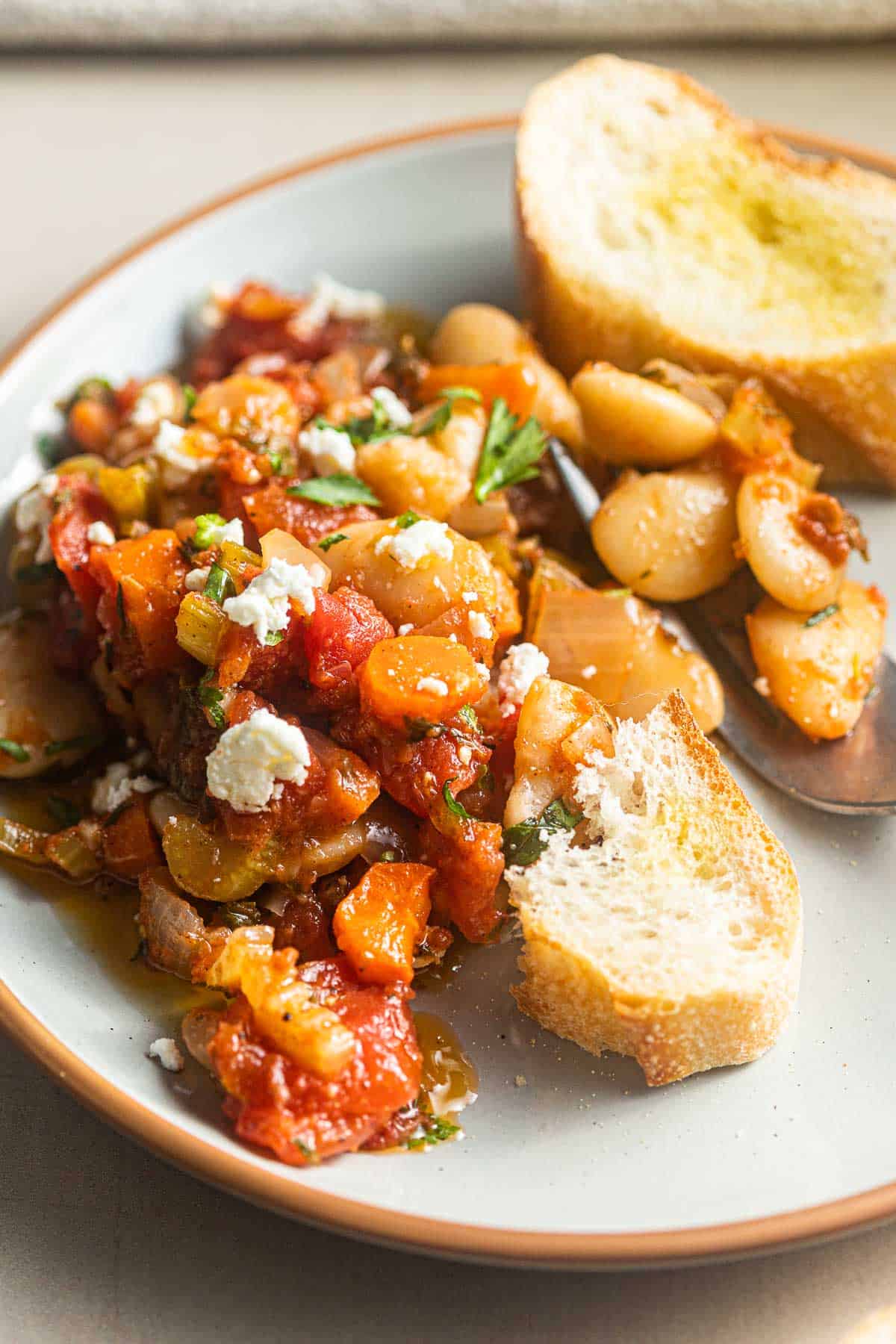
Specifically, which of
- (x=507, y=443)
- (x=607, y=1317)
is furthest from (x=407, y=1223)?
(x=507, y=443)

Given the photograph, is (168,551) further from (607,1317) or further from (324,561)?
(607,1317)

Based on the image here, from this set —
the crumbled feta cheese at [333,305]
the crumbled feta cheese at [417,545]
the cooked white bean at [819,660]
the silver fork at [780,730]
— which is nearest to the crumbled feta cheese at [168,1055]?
the crumbled feta cheese at [417,545]

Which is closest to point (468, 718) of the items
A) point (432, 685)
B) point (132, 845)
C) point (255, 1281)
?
point (432, 685)

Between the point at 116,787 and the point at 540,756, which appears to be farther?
the point at 116,787

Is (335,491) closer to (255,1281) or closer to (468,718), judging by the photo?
(468,718)

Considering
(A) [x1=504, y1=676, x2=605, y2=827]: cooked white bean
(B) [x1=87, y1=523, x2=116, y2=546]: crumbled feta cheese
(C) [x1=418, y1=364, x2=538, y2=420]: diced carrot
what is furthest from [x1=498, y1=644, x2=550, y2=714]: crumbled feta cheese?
(B) [x1=87, y1=523, x2=116, y2=546]: crumbled feta cheese

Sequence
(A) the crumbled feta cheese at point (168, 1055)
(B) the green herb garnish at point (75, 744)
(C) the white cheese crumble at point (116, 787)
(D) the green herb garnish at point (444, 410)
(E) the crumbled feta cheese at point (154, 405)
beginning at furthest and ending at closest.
A: 1. (E) the crumbled feta cheese at point (154, 405)
2. (D) the green herb garnish at point (444, 410)
3. (B) the green herb garnish at point (75, 744)
4. (C) the white cheese crumble at point (116, 787)
5. (A) the crumbled feta cheese at point (168, 1055)

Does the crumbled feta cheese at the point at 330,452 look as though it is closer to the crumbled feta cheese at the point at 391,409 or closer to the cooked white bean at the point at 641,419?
the crumbled feta cheese at the point at 391,409
